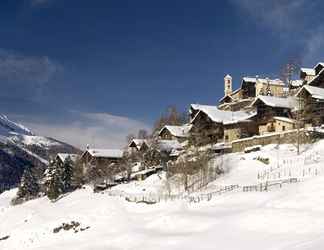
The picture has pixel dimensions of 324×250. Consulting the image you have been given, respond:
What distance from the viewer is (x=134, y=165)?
84688 millimetres

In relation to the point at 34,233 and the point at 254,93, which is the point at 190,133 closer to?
the point at 254,93

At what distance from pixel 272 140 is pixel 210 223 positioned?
107 feet

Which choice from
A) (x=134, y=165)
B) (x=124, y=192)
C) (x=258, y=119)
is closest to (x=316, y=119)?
(x=258, y=119)

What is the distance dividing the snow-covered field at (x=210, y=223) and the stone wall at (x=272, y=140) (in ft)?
19.1

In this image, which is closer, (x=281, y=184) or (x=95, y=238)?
(x=95, y=238)

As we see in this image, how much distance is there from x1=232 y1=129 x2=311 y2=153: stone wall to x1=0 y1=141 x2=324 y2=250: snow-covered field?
19.1 ft

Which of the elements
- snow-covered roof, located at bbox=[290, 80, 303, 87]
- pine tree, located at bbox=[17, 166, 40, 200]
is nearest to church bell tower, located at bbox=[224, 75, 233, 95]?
snow-covered roof, located at bbox=[290, 80, 303, 87]

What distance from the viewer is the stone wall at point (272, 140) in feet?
198

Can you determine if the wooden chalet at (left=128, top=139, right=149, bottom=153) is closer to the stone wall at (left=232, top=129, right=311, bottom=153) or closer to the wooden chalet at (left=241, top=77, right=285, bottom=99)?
the stone wall at (left=232, top=129, right=311, bottom=153)

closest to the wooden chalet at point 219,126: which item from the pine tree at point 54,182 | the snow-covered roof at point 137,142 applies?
the snow-covered roof at point 137,142

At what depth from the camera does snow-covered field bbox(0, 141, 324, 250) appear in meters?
28.0

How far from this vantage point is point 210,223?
33344 mm

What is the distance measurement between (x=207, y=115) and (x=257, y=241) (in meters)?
53.3

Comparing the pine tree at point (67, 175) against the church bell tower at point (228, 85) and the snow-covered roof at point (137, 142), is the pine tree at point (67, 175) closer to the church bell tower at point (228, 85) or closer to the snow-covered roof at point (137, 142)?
the snow-covered roof at point (137, 142)
